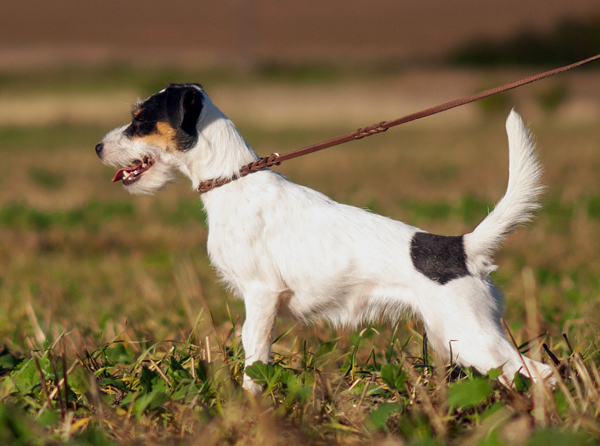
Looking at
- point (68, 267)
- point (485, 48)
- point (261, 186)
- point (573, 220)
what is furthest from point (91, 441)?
point (485, 48)

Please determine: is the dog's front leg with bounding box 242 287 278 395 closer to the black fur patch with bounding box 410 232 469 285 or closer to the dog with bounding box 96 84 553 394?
the dog with bounding box 96 84 553 394

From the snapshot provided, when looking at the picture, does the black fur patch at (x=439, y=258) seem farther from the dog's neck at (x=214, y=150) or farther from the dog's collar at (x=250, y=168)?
the dog's neck at (x=214, y=150)

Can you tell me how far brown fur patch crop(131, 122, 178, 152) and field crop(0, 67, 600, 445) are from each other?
3.18 feet

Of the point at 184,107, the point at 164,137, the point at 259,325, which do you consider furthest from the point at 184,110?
the point at 259,325

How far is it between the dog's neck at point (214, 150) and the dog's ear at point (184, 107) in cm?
4

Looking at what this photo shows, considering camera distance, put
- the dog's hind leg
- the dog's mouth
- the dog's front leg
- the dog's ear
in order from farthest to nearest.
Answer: the dog's mouth → the dog's ear → the dog's front leg → the dog's hind leg

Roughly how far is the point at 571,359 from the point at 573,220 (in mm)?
6148

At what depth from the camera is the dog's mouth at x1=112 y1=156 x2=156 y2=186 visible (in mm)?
3400

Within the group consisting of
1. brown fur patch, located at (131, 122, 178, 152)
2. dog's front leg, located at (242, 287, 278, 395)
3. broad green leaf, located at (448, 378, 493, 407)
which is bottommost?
broad green leaf, located at (448, 378, 493, 407)

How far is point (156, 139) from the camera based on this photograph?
10.9 feet

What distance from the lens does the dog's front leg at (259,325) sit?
2992 millimetres

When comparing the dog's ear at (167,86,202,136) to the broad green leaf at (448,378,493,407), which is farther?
the dog's ear at (167,86,202,136)

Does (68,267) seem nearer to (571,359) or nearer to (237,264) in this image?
(237,264)

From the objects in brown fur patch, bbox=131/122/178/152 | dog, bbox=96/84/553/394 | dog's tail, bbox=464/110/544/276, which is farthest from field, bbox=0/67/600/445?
brown fur patch, bbox=131/122/178/152
